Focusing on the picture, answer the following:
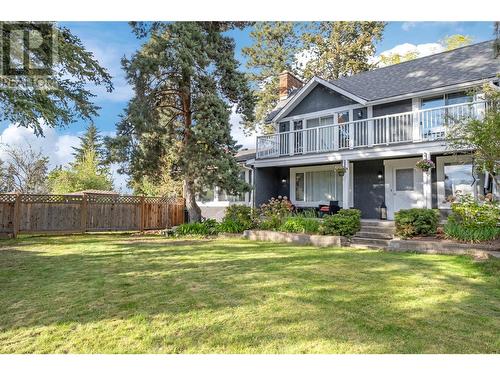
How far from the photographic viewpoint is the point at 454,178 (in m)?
10.8

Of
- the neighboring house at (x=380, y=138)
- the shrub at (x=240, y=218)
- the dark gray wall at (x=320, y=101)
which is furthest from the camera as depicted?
the dark gray wall at (x=320, y=101)

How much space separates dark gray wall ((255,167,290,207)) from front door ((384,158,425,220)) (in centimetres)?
461

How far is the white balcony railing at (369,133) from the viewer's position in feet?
33.9

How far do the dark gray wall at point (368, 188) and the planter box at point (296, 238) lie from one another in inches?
159

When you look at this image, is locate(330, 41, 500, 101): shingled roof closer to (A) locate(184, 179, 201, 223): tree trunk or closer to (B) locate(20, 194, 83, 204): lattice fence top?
(A) locate(184, 179, 201, 223): tree trunk

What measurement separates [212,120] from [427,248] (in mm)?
8415

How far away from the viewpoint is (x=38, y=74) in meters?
7.79

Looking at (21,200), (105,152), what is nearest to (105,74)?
(105,152)

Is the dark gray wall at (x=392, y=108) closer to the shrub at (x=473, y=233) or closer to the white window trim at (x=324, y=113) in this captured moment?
the white window trim at (x=324, y=113)

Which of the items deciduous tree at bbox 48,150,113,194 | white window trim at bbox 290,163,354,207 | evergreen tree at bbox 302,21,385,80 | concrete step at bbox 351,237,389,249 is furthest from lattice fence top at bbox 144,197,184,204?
evergreen tree at bbox 302,21,385,80

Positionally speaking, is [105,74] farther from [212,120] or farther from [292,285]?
[292,285]

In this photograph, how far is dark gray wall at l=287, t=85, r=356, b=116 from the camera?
44.9ft
